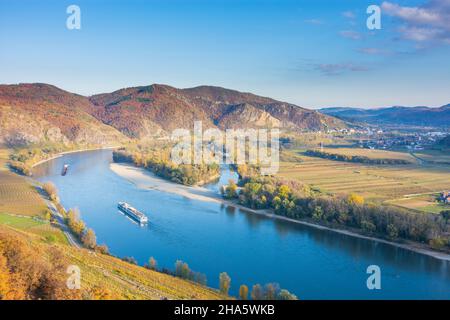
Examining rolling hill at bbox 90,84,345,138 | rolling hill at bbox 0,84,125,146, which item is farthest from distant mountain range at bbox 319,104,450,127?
rolling hill at bbox 0,84,125,146

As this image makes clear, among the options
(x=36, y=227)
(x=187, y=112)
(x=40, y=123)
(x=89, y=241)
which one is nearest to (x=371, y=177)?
(x=89, y=241)

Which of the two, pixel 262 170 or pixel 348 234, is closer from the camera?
pixel 348 234

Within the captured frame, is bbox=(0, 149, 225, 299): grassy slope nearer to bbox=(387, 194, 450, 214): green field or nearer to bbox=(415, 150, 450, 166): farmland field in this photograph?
bbox=(387, 194, 450, 214): green field

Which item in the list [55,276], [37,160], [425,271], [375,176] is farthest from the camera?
[37,160]

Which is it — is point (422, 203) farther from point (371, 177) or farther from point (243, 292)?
point (243, 292)

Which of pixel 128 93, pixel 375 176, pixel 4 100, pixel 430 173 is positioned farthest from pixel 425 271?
pixel 128 93
